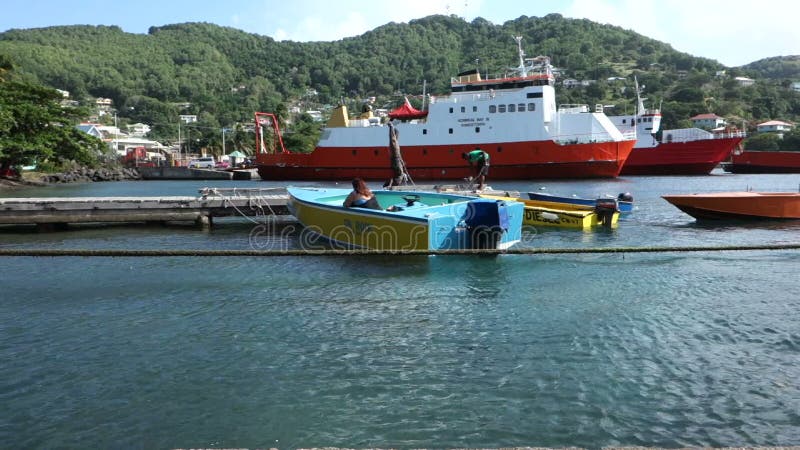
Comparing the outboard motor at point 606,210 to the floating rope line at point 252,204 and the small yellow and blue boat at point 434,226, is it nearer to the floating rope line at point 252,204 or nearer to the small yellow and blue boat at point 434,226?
the small yellow and blue boat at point 434,226

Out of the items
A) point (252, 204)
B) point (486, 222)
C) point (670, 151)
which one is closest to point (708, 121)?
point (670, 151)

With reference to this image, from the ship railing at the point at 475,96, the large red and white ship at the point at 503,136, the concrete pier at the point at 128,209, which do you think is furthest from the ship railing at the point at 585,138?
the concrete pier at the point at 128,209

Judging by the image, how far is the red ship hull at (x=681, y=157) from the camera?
47.4 metres

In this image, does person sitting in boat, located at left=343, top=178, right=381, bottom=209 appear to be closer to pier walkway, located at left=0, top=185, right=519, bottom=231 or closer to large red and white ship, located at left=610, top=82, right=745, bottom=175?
pier walkway, located at left=0, top=185, right=519, bottom=231

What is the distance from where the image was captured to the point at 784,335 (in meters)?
6.77

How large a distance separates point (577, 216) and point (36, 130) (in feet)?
126

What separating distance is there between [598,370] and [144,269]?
29.0 ft

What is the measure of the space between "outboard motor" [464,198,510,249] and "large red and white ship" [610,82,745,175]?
4025 centimetres

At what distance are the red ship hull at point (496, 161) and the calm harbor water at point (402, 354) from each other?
29.7 metres

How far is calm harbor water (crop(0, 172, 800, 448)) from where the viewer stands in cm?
462

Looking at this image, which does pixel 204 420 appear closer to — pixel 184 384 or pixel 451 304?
pixel 184 384

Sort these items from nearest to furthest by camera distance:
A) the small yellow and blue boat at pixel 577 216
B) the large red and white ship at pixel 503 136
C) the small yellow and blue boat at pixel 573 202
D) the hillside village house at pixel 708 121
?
1. the small yellow and blue boat at pixel 577 216
2. the small yellow and blue boat at pixel 573 202
3. the large red and white ship at pixel 503 136
4. the hillside village house at pixel 708 121

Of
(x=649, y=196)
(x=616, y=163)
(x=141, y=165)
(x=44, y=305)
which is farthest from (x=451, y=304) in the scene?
(x=141, y=165)

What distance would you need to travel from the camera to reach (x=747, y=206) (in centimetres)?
1780
